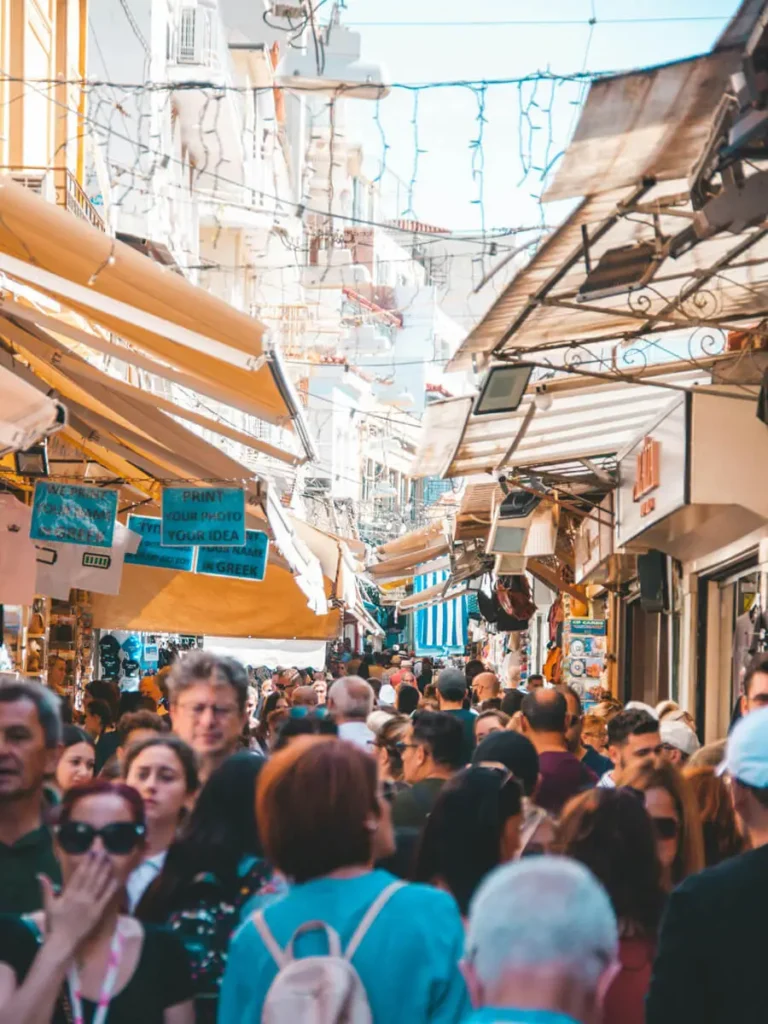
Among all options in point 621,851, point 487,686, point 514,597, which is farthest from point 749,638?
point 514,597

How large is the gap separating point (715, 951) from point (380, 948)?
758mm

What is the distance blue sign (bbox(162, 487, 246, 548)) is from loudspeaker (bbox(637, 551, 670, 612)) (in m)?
4.40

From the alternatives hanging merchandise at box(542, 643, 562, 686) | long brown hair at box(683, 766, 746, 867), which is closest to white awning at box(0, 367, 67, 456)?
long brown hair at box(683, 766, 746, 867)

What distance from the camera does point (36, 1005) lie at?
3463mm

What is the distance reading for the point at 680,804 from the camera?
542 centimetres

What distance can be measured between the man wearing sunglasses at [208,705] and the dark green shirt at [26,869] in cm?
160

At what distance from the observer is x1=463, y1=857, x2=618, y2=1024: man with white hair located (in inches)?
101

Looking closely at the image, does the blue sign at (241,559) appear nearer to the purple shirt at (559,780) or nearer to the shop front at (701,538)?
the shop front at (701,538)

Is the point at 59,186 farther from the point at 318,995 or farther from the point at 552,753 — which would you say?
the point at 318,995

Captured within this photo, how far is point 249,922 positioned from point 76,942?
393 mm

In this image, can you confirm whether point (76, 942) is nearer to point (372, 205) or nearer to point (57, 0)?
point (57, 0)

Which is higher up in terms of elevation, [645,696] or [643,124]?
[643,124]

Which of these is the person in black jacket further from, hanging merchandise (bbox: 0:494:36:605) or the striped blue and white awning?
the striped blue and white awning

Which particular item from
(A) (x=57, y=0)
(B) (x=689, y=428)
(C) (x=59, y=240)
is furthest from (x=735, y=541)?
(A) (x=57, y=0)
